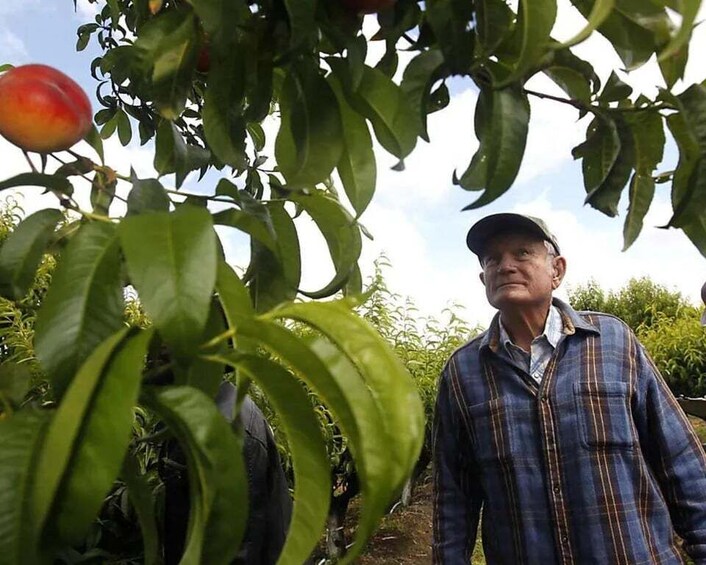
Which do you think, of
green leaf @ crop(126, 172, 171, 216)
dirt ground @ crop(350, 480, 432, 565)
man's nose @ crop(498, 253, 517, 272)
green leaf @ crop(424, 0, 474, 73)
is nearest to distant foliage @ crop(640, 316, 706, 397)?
dirt ground @ crop(350, 480, 432, 565)

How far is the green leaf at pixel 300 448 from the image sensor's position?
0.49m

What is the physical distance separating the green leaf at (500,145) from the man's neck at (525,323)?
4.55ft

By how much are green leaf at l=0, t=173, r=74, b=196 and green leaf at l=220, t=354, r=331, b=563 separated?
24cm

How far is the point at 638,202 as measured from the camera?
30.1 inches

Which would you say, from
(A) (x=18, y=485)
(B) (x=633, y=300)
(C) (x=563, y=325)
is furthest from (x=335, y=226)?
(B) (x=633, y=300)

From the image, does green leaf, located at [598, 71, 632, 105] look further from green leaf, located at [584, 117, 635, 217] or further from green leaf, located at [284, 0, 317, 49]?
green leaf, located at [284, 0, 317, 49]

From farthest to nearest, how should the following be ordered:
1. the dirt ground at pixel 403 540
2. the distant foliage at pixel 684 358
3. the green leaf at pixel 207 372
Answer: the distant foliage at pixel 684 358 < the dirt ground at pixel 403 540 < the green leaf at pixel 207 372

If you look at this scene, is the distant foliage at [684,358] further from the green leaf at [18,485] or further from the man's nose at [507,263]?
the green leaf at [18,485]

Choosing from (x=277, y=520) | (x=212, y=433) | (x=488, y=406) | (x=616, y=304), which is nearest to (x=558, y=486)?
(x=488, y=406)

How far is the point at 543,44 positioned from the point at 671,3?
0.13 meters

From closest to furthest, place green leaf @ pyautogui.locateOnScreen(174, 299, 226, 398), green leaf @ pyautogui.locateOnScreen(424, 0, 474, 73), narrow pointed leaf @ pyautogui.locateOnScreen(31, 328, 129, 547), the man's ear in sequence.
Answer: narrow pointed leaf @ pyautogui.locateOnScreen(31, 328, 129, 547) → green leaf @ pyautogui.locateOnScreen(174, 299, 226, 398) → green leaf @ pyautogui.locateOnScreen(424, 0, 474, 73) → the man's ear

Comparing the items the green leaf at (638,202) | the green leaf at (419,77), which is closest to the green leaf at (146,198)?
the green leaf at (419,77)

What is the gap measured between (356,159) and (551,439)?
129 centimetres

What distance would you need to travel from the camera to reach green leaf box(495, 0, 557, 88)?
0.59 meters
